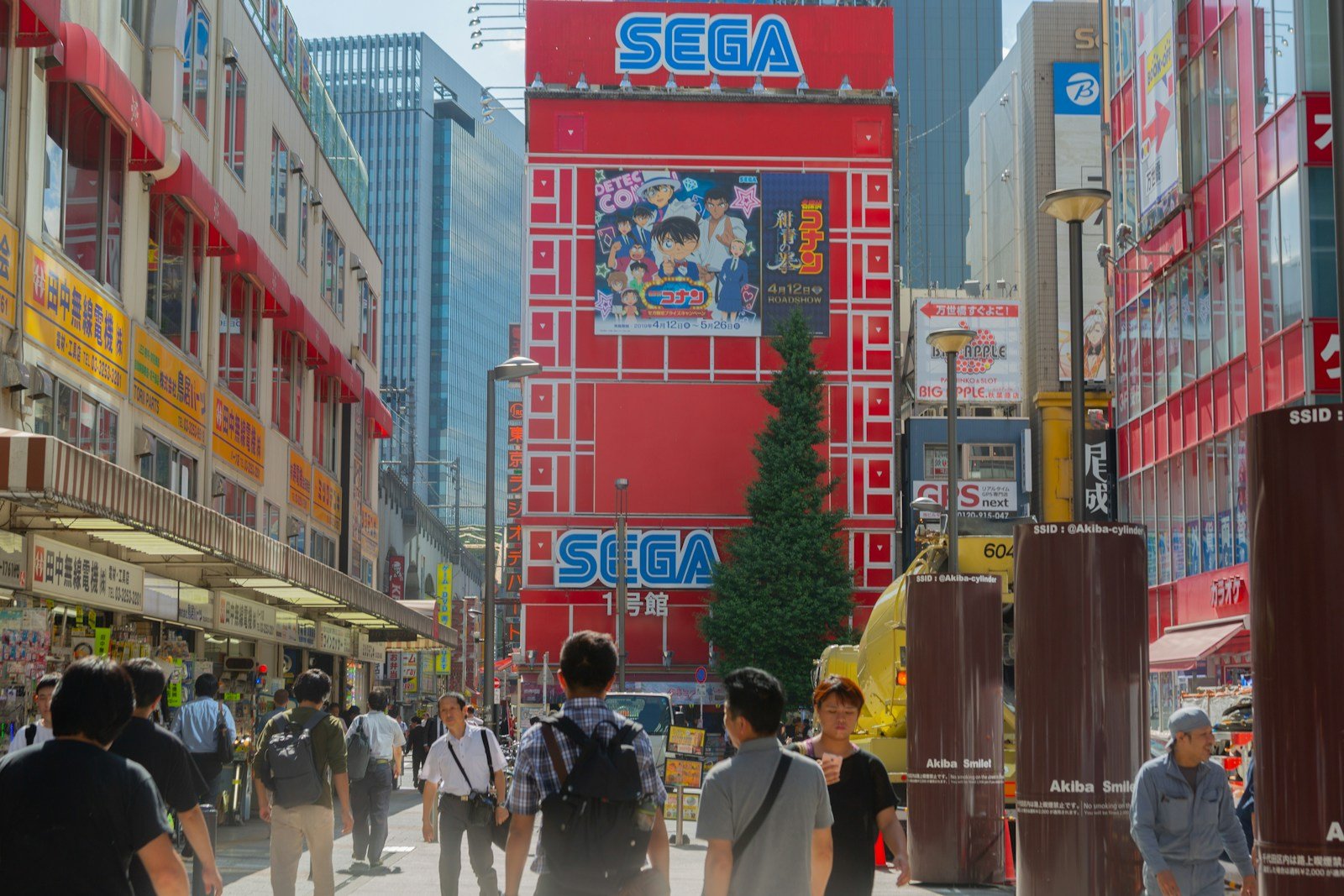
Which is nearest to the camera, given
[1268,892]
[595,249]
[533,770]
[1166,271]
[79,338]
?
[533,770]

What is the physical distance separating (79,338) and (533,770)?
1482 cm

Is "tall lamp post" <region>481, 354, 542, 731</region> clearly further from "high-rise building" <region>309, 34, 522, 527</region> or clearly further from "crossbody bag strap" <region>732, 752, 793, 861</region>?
"high-rise building" <region>309, 34, 522, 527</region>

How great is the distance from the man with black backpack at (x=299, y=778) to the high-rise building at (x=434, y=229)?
144353 mm

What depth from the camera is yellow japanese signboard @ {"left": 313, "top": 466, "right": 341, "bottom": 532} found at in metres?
39.0

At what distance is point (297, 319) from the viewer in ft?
111

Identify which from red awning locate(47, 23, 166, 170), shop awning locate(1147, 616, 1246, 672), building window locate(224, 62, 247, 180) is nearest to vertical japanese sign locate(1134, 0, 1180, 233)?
shop awning locate(1147, 616, 1246, 672)

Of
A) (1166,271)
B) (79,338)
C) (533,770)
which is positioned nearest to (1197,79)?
(1166,271)

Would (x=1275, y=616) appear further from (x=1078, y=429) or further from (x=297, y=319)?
(x=297, y=319)

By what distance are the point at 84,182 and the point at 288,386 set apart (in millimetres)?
14580

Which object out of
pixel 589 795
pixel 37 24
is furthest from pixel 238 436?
pixel 589 795

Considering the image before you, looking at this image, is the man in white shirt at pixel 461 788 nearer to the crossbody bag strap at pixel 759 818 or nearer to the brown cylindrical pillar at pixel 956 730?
the brown cylindrical pillar at pixel 956 730

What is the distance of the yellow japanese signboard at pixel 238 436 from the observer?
2861 cm

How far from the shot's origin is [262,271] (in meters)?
29.9

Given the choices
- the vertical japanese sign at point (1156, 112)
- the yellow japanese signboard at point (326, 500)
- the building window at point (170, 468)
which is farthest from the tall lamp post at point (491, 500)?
the vertical japanese sign at point (1156, 112)
